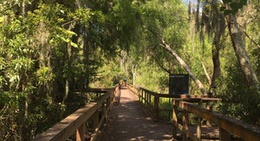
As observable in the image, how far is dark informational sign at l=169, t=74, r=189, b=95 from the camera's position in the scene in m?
11.8

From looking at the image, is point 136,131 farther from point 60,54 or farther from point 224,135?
point 224,135

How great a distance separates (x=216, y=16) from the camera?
13.1 meters

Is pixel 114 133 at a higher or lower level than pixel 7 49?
lower

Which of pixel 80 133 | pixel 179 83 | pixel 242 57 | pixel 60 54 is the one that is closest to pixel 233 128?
pixel 80 133

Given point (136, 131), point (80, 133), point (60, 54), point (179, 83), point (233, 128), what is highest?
point (60, 54)

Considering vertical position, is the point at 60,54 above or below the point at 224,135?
above

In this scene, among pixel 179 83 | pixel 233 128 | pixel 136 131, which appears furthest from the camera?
pixel 179 83

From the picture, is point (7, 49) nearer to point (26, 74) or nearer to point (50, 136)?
point (26, 74)

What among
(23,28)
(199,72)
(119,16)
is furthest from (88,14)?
(199,72)

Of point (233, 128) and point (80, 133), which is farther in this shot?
point (80, 133)

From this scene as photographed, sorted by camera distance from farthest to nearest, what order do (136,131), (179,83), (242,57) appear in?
(179,83), (136,131), (242,57)

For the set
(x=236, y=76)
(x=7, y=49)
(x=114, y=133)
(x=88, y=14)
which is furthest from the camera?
(x=236, y=76)

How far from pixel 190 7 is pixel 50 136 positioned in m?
14.1

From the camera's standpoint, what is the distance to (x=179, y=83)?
11.8 metres
